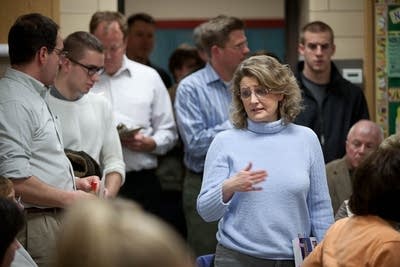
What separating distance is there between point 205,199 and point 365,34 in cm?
234

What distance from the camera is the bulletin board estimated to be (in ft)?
16.9

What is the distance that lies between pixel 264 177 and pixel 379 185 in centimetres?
70

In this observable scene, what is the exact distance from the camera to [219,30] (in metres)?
4.57

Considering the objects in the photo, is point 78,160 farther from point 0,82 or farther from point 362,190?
point 362,190

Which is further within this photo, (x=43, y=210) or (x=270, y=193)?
(x=43, y=210)

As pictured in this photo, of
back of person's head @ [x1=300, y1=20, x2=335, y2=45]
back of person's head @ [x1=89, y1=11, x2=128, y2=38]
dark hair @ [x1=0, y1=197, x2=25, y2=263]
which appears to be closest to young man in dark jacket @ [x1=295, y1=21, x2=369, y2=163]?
back of person's head @ [x1=300, y1=20, x2=335, y2=45]

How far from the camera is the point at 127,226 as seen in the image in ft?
4.59

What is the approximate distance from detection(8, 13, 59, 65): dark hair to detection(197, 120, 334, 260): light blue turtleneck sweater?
808 millimetres

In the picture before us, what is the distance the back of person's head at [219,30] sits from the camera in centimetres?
456

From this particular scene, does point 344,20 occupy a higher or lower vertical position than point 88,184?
higher

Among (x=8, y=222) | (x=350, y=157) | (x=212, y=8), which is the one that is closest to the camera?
(x=8, y=222)

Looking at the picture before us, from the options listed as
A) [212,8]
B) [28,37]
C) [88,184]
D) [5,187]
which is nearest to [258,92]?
[88,184]

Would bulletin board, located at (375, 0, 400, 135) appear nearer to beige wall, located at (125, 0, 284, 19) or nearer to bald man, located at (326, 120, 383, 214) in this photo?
bald man, located at (326, 120, 383, 214)

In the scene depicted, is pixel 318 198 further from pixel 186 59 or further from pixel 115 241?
pixel 186 59
